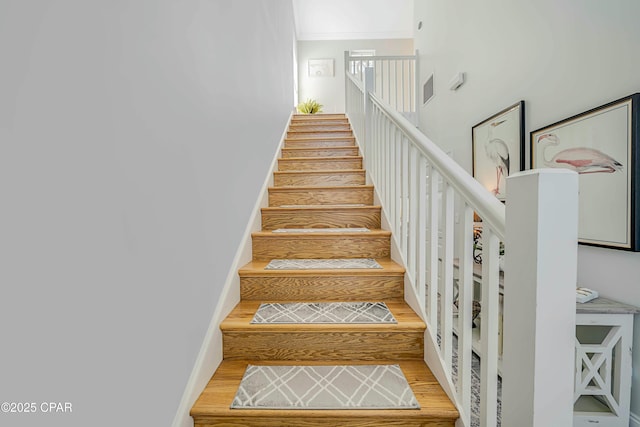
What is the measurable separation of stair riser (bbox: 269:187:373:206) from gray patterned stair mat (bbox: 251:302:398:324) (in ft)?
3.26

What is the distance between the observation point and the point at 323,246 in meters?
1.84

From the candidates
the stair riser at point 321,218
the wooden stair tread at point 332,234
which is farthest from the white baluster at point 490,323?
the stair riser at point 321,218

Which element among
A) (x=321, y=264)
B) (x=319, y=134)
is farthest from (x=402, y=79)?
(x=321, y=264)

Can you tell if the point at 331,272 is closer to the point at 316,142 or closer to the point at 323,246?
the point at 323,246

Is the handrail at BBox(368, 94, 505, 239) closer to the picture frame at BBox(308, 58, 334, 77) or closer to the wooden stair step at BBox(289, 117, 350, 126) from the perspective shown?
the wooden stair step at BBox(289, 117, 350, 126)

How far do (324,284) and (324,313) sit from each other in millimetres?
184

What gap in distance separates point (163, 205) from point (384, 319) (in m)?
0.99

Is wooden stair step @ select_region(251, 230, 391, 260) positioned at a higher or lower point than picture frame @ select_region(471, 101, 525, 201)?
lower

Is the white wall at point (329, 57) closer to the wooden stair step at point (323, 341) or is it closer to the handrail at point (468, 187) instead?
the handrail at point (468, 187)

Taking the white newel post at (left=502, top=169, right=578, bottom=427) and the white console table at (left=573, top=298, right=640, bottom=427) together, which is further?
the white console table at (left=573, top=298, right=640, bottom=427)

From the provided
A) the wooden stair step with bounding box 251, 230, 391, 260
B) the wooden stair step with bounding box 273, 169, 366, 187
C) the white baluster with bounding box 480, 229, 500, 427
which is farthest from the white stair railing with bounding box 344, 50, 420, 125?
the white baluster with bounding box 480, 229, 500, 427

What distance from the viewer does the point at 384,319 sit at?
1.32 meters

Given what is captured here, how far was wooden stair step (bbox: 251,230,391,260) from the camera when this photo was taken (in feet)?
5.98

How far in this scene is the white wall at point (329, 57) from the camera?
5957mm
